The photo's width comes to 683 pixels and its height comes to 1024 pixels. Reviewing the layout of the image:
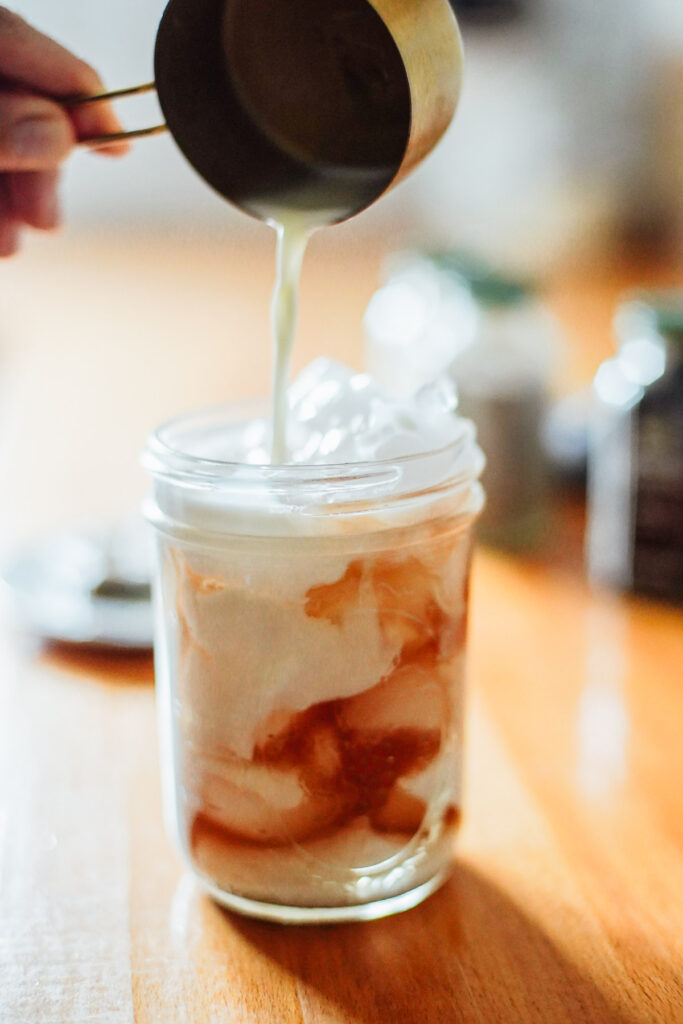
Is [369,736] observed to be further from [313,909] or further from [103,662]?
[103,662]

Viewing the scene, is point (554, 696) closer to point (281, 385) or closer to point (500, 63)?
point (281, 385)

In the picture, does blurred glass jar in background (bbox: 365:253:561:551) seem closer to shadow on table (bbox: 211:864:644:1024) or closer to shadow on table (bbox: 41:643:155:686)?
shadow on table (bbox: 41:643:155:686)

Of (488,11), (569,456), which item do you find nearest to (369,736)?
(569,456)

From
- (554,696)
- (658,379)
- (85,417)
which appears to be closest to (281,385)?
(554,696)

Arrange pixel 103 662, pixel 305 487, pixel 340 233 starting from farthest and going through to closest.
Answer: pixel 340 233, pixel 103 662, pixel 305 487

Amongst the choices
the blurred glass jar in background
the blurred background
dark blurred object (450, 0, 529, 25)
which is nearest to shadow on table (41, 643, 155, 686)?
the blurred glass jar in background

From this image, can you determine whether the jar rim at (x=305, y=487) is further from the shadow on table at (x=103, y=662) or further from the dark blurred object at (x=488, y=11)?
the dark blurred object at (x=488, y=11)
